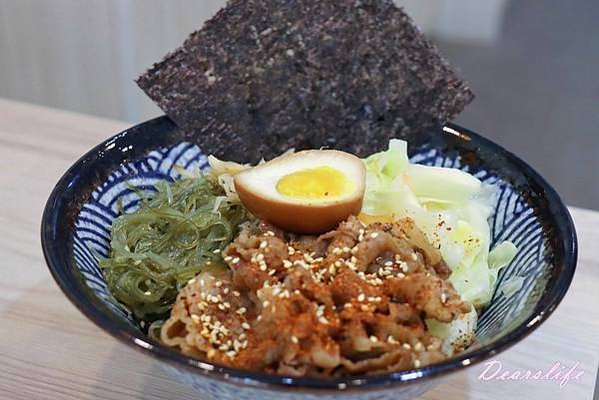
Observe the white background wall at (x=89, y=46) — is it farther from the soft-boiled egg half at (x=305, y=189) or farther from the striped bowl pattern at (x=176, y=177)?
the soft-boiled egg half at (x=305, y=189)

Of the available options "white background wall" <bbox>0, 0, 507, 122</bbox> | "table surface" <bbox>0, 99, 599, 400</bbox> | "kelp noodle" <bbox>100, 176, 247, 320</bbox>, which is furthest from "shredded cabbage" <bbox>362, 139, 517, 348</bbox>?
"white background wall" <bbox>0, 0, 507, 122</bbox>

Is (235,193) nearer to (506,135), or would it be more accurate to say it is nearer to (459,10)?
(506,135)

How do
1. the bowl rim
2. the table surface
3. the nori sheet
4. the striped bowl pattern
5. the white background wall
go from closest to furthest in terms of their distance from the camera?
the bowl rim < the striped bowl pattern < the table surface < the nori sheet < the white background wall

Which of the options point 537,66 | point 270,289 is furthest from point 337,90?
point 537,66

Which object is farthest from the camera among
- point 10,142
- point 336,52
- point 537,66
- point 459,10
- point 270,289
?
point 459,10

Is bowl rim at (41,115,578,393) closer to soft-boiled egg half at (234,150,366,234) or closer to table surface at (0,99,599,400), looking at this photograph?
table surface at (0,99,599,400)

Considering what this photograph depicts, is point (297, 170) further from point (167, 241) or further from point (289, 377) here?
point (289, 377)
